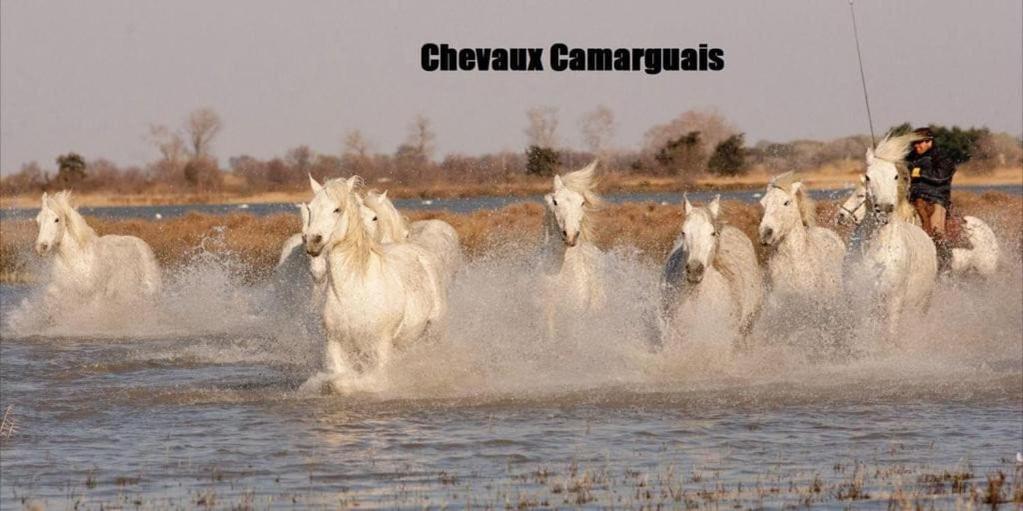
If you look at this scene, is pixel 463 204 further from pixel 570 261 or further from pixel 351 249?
pixel 351 249

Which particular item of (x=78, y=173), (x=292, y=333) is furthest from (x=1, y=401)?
(x=78, y=173)

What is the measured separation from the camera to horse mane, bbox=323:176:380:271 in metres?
10.8

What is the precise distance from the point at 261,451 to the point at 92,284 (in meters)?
10.4

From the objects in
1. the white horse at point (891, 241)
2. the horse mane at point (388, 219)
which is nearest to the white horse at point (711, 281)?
the white horse at point (891, 241)

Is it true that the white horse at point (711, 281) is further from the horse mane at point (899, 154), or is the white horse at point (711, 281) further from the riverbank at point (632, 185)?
the riverbank at point (632, 185)

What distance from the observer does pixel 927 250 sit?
547 inches

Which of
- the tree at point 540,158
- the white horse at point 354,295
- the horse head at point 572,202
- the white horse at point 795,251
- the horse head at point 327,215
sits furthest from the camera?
the tree at point 540,158

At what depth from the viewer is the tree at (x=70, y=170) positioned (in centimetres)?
6398

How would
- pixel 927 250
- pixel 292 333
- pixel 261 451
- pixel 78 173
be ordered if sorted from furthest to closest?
1. pixel 78 173
2. pixel 292 333
3. pixel 927 250
4. pixel 261 451

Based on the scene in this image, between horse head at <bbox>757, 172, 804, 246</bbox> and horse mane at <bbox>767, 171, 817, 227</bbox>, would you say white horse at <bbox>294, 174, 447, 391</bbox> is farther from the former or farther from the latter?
horse mane at <bbox>767, 171, 817, 227</bbox>

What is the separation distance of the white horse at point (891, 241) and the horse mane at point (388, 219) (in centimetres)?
416

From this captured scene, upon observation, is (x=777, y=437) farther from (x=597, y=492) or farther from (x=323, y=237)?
(x=323, y=237)

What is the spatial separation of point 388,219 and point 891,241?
14.6 feet

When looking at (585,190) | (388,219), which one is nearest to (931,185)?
(585,190)
